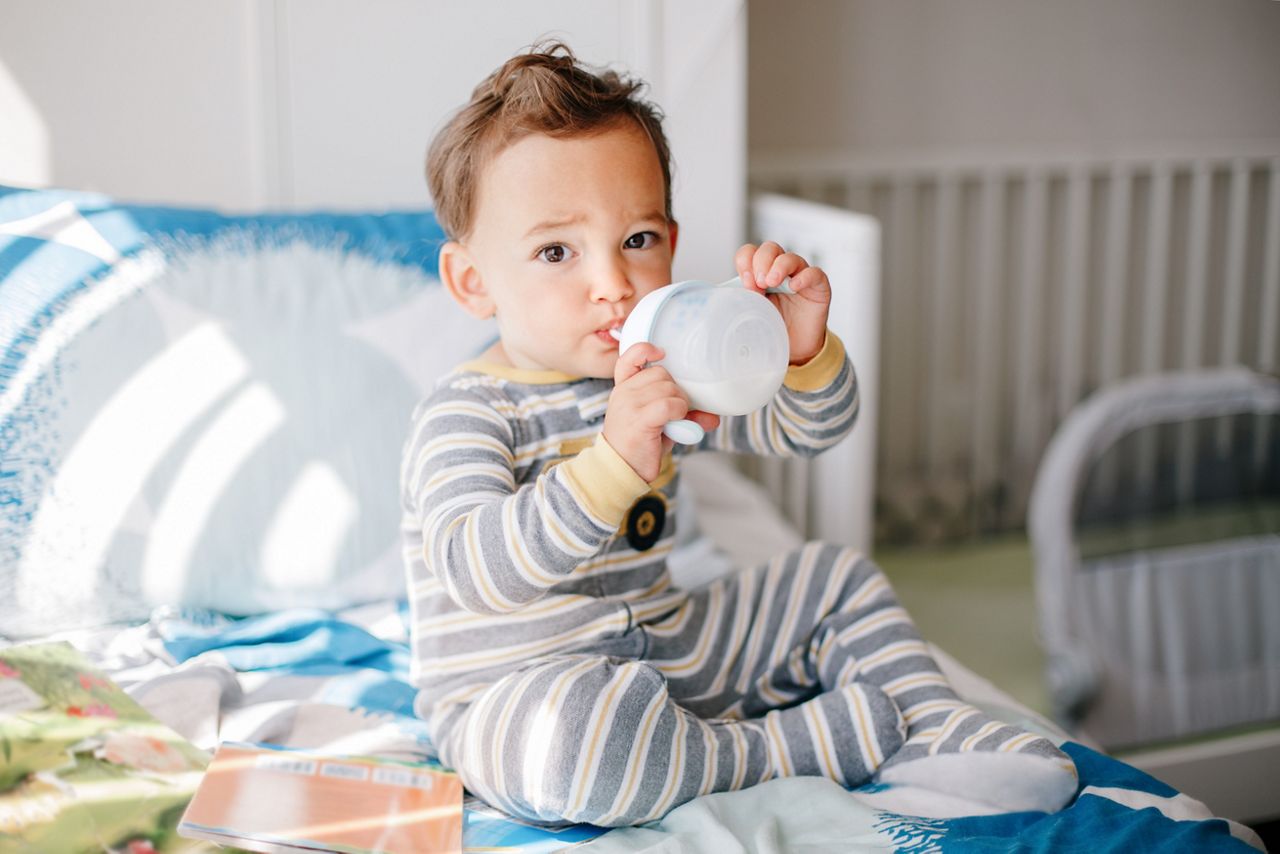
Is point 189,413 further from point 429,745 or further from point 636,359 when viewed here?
point 636,359

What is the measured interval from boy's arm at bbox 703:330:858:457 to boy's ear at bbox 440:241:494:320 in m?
0.23

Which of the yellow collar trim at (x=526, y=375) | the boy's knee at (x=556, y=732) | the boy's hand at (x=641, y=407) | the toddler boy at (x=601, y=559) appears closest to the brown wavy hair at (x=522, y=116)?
the toddler boy at (x=601, y=559)

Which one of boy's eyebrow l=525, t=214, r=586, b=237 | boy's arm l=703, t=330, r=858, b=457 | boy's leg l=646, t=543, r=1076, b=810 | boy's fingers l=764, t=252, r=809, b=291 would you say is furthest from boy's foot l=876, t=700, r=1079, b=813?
boy's eyebrow l=525, t=214, r=586, b=237

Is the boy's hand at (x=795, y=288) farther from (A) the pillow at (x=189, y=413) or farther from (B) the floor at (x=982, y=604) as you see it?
(B) the floor at (x=982, y=604)

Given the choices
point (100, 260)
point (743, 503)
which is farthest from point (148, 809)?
point (743, 503)

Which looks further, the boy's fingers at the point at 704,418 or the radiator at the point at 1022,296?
the radiator at the point at 1022,296

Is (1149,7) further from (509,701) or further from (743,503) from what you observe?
(509,701)

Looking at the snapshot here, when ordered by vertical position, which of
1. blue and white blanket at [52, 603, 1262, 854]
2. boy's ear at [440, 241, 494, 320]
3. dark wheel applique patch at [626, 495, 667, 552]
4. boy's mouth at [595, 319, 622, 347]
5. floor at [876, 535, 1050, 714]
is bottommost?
floor at [876, 535, 1050, 714]

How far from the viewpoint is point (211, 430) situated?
1140 mm

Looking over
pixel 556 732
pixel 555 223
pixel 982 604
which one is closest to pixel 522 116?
pixel 555 223

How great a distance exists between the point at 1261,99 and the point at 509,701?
214 cm

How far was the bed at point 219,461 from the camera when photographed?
3.44ft

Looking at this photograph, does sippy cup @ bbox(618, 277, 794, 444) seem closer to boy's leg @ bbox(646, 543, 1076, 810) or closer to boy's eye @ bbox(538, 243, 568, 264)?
boy's eye @ bbox(538, 243, 568, 264)

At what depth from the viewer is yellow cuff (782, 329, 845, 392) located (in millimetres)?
955
